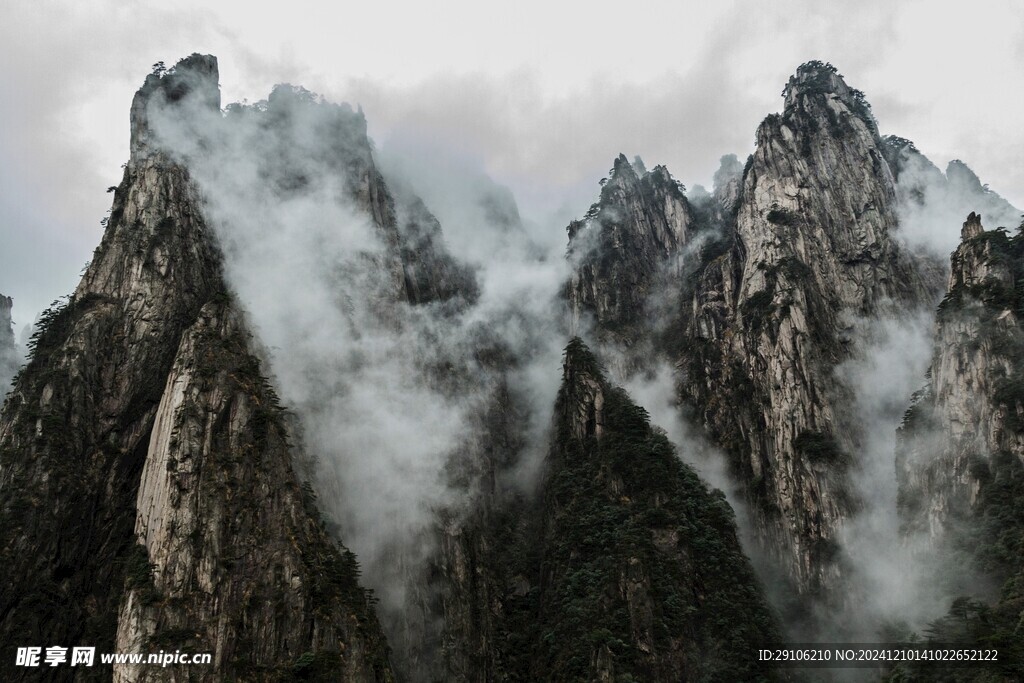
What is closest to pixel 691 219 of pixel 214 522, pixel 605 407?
pixel 605 407

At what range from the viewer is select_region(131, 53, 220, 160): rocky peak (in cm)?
8806

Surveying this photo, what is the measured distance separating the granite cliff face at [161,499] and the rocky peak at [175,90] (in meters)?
15.1

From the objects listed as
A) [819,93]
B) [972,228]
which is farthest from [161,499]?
[819,93]

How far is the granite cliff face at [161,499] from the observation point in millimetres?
60156

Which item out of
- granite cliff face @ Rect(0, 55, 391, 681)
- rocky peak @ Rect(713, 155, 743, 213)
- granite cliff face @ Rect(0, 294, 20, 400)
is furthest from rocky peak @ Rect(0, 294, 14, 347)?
rocky peak @ Rect(713, 155, 743, 213)

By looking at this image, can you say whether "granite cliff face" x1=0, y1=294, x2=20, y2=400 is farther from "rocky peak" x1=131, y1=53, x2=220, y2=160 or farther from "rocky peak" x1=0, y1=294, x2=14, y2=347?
"rocky peak" x1=131, y1=53, x2=220, y2=160

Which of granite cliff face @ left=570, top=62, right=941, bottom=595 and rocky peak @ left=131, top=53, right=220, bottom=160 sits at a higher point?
rocky peak @ left=131, top=53, right=220, bottom=160

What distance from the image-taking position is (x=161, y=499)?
6381 centimetres

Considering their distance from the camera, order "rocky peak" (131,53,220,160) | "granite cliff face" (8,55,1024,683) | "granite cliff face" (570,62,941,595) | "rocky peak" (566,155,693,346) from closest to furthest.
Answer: "granite cliff face" (8,55,1024,683) → "granite cliff face" (570,62,941,595) → "rocky peak" (131,53,220,160) → "rocky peak" (566,155,693,346)

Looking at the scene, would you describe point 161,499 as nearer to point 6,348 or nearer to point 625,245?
point 6,348

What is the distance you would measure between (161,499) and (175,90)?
5497 centimetres

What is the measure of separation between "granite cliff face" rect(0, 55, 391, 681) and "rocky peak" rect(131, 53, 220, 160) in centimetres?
1511

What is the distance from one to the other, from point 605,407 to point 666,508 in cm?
1658

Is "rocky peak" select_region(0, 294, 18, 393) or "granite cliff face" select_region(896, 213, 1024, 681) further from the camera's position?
"rocky peak" select_region(0, 294, 18, 393)
